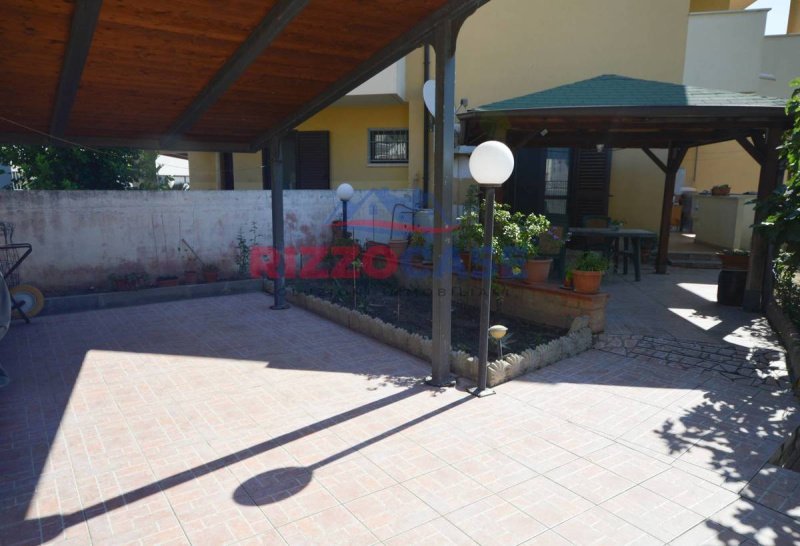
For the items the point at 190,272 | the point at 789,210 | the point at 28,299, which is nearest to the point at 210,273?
the point at 190,272

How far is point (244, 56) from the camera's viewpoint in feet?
15.4

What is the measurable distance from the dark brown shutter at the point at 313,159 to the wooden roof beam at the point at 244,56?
21.8 ft

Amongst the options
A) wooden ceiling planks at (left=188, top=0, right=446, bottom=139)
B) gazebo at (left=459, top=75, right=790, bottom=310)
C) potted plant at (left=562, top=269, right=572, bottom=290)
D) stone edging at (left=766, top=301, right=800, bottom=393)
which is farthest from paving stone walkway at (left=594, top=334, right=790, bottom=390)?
wooden ceiling planks at (left=188, top=0, right=446, bottom=139)

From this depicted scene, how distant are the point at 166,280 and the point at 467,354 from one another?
649 centimetres

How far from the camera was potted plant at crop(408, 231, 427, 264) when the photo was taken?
352 inches

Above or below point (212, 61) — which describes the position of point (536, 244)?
below

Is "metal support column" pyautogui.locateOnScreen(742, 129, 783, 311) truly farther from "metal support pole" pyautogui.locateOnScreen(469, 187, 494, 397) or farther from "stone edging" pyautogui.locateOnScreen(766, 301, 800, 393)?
"metal support pole" pyautogui.locateOnScreen(469, 187, 494, 397)

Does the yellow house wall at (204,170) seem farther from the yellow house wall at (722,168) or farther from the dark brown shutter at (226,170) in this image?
the yellow house wall at (722,168)

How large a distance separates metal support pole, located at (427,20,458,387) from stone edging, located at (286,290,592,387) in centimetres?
30

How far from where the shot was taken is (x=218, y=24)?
4.26 metres

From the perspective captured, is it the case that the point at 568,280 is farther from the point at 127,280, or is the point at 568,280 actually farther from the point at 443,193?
the point at 127,280

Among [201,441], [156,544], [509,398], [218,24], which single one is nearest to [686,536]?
[509,398]

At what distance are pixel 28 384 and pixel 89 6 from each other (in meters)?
3.82

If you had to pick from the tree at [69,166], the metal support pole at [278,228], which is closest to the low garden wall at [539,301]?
the metal support pole at [278,228]
